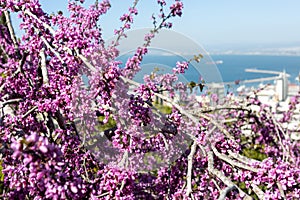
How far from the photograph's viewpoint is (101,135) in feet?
10.9

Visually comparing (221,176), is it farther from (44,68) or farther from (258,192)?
(44,68)

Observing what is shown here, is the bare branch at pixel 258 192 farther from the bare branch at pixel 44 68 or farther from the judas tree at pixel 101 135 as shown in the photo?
the bare branch at pixel 44 68

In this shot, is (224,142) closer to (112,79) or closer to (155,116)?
(155,116)

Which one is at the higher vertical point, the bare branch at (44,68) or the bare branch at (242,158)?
the bare branch at (44,68)

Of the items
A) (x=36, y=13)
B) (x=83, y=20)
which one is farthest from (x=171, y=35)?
(x=36, y=13)

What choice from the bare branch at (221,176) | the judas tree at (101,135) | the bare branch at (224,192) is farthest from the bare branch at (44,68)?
the bare branch at (224,192)

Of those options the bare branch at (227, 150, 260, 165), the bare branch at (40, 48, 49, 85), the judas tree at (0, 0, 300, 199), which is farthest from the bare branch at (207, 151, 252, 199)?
the bare branch at (40, 48, 49, 85)

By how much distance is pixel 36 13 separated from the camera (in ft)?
9.50

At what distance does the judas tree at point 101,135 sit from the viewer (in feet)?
6.05

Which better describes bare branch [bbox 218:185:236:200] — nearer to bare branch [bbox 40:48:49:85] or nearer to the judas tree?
the judas tree

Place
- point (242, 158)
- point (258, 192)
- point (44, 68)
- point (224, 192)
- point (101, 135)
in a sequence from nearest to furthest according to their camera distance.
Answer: point (224, 192) → point (258, 192) → point (242, 158) → point (44, 68) → point (101, 135)

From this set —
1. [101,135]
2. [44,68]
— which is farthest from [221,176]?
[101,135]

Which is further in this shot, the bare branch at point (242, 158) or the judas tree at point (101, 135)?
the bare branch at point (242, 158)

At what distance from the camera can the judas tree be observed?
6.05ft
